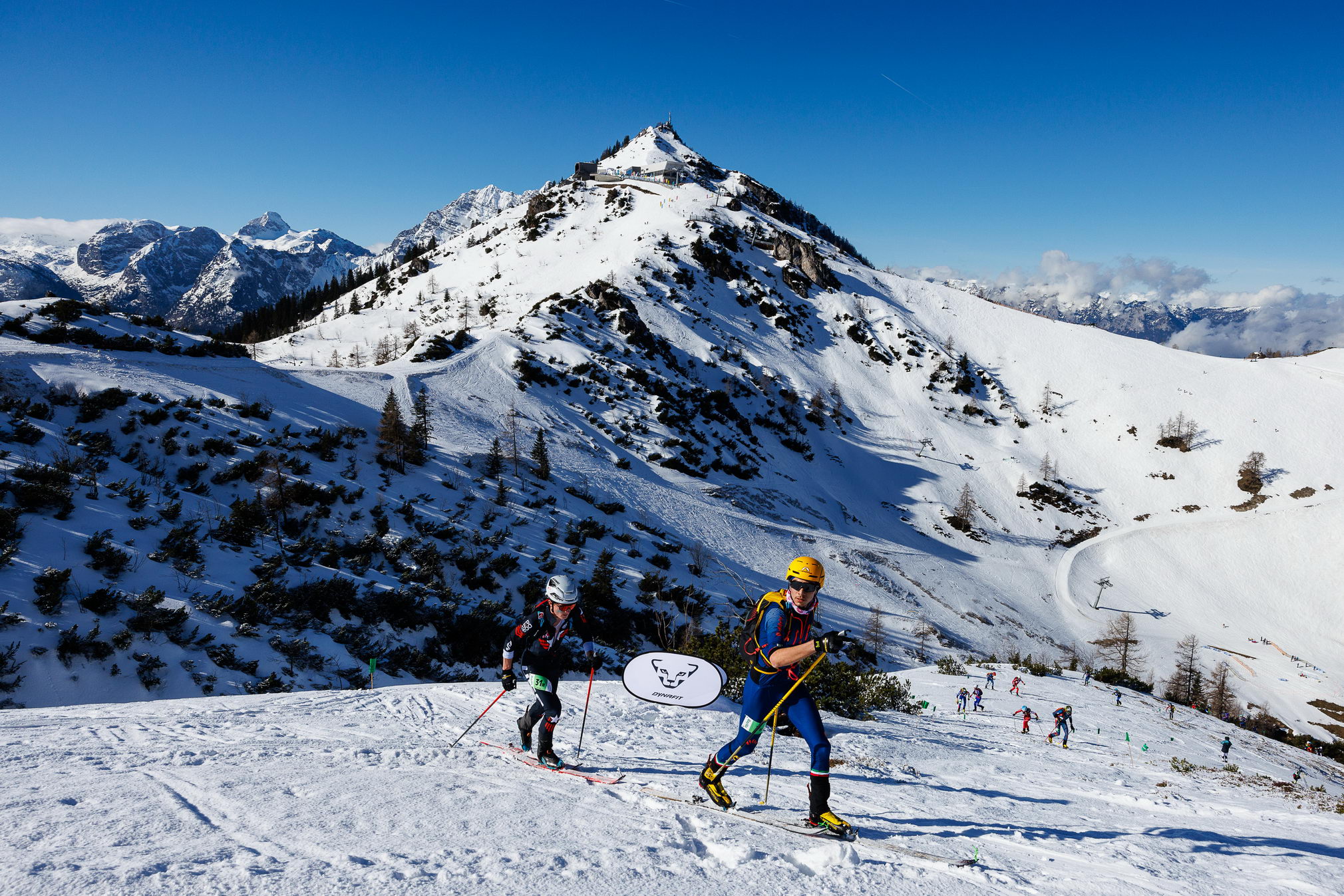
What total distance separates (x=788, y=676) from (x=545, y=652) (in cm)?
317

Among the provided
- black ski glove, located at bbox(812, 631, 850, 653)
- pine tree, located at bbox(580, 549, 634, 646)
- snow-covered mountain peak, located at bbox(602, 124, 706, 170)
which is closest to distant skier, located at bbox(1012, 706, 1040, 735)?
pine tree, located at bbox(580, 549, 634, 646)

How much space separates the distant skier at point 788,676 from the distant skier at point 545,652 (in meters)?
2.23

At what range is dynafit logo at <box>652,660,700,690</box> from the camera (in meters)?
7.62

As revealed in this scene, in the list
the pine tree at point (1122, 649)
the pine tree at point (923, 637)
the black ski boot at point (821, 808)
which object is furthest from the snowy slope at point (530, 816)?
the pine tree at point (1122, 649)

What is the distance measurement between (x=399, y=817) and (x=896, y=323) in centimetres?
10999

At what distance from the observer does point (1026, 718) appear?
60.7ft

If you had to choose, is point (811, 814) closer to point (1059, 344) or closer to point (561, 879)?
point (561, 879)

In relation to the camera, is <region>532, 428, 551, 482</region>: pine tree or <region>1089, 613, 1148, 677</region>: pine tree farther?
<region>1089, 613, 1148, 677</region>: pine tree

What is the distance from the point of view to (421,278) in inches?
4001

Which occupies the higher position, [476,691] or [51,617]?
[476,691]

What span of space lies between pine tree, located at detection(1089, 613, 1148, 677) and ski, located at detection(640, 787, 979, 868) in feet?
179

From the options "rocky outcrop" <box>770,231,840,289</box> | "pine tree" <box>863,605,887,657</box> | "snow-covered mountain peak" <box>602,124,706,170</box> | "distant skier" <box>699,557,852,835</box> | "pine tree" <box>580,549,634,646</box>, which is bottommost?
"pine tree" <box>863,605,887,657</box>

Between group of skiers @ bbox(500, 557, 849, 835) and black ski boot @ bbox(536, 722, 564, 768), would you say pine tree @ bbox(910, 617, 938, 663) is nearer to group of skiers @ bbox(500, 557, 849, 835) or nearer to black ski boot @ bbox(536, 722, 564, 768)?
black ski boot @ bbox(536, 722, 564, 768)

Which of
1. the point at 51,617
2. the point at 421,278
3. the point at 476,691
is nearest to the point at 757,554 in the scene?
the point at 476,691
